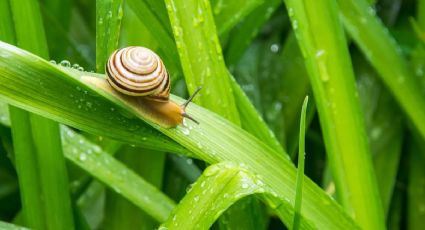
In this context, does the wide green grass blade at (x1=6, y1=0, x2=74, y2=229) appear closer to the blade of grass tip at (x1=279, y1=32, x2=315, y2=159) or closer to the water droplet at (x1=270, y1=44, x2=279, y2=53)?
the blade of grass tip at (x1=279, y1=32, x2=315, y2=159)

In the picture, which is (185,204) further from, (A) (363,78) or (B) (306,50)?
(A) (363,78)

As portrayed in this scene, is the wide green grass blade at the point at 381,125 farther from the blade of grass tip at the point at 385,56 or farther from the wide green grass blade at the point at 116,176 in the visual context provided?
the wide green grass blade at the point at 116,176

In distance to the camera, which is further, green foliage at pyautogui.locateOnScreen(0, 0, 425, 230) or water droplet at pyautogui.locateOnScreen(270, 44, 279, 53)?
water droplet at pyautogui.locateOnScreen(270, 44, 279, 53)

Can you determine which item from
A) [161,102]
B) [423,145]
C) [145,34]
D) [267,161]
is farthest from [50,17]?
[423,145]

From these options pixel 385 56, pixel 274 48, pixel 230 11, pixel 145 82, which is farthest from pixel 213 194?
pixel 274 48

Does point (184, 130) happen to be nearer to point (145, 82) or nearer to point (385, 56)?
point (145, 82)

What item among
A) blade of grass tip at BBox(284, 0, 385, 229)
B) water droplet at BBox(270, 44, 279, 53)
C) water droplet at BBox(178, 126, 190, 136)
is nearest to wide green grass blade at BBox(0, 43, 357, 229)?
water droplet at BBox(178, 126, 190, 136)
